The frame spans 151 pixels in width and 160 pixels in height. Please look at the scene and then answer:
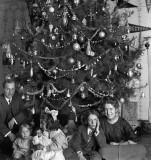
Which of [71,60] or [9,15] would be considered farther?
[9,15]

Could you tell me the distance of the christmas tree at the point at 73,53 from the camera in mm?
3125

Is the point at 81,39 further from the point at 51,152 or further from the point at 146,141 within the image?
the point at 146,141

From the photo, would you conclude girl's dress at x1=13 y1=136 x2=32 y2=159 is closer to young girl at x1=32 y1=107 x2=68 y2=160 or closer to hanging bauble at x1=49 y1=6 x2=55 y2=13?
young girl at x1=32 y1=107 x2=68 y2=160

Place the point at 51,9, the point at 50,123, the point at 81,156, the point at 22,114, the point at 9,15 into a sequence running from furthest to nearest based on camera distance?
the point at 9,15 < the point at 22,114 < the point at 51,9 < the point at 50,123 < the point at 81,156

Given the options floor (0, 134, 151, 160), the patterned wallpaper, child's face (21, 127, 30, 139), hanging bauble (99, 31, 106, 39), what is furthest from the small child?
the patterned wallpaper

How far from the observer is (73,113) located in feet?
11.2

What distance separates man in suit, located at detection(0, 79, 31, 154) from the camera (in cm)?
312

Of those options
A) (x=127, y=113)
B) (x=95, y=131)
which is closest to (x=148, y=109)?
(x=127, y=113)

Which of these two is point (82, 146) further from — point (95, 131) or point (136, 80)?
point (136, 80)

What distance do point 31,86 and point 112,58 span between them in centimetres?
95

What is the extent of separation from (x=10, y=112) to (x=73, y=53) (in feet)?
3.22

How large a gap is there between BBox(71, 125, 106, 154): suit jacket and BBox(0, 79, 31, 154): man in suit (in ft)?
2.43

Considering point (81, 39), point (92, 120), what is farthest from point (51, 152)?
point (81, 39)

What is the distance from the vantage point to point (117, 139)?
2.99 metres
